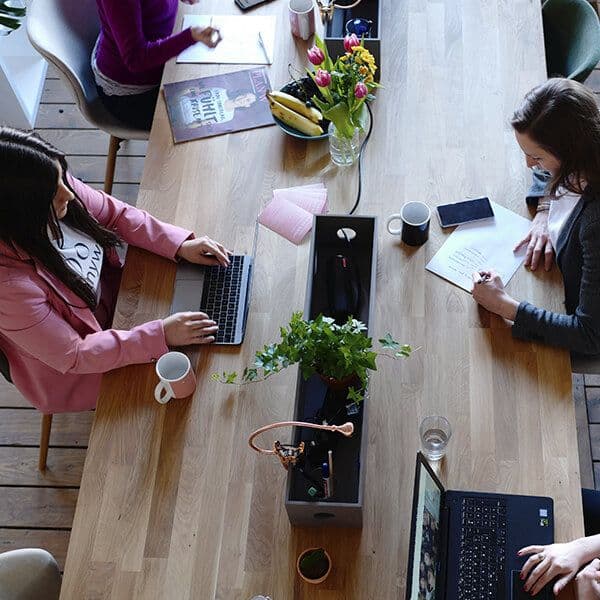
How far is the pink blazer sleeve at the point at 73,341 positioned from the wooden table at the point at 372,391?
7cm

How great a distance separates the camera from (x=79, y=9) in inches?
101

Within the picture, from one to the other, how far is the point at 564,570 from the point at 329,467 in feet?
1.77

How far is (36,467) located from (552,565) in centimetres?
189

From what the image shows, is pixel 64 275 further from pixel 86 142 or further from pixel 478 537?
pixel 86 142

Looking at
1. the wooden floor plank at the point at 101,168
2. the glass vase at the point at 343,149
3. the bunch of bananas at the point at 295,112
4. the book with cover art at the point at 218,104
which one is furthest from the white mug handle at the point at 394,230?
the wooden floor plank at the point at 101,168

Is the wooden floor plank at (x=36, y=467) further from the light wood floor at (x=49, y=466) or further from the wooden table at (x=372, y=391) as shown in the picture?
the wooden table at (x=372, y=391)

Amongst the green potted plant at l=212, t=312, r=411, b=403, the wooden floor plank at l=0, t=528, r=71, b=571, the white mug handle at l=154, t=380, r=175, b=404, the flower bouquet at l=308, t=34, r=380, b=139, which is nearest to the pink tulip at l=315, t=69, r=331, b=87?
the flower bouquet at l=308, t=34, r=380, b=139

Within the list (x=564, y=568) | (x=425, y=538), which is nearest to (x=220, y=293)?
(x=425, y=538)

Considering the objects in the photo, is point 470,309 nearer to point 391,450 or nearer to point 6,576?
point 391,450

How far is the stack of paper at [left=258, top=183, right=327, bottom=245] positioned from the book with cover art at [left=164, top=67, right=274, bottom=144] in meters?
0.30

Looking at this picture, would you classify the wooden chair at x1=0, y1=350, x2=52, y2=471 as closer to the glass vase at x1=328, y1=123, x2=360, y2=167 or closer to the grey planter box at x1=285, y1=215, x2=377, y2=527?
the grey planter box at x1=285, y1=215, x2=377, y2=527

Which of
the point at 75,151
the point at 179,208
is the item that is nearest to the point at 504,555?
the point at 179,208

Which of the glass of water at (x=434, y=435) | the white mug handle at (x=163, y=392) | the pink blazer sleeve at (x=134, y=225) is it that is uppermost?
the pink blazer sleeve at (x=134, y=225)

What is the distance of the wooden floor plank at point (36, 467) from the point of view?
2.59 meters
